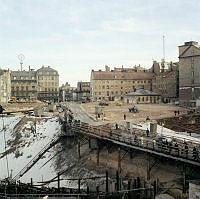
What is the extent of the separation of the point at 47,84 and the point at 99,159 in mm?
79893

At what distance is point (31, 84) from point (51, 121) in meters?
59.5

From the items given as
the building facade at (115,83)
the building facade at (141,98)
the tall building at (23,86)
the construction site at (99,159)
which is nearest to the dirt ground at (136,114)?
the construction site at (99,159)

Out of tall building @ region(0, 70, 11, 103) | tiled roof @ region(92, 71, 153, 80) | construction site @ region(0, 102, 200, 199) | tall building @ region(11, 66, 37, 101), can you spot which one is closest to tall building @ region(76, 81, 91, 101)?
tiled roof @ region(92, 71, 153, 80)

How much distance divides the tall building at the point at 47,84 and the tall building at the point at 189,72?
54707 millimetres

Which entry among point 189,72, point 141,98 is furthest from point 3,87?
point 189,72

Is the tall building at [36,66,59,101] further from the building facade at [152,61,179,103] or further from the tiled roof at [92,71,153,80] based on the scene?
the building facade at [152,61,179,103]

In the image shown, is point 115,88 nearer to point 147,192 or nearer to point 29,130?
point 29,130

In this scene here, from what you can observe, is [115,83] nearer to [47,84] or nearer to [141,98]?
[141,98]

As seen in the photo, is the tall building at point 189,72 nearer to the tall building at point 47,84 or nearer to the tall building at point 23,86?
the tall building at point 47,84

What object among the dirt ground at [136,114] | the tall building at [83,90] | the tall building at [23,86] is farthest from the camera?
the tall building at [83,90]

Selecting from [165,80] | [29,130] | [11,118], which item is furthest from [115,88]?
[29,130]

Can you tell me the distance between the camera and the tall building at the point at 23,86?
3875 inches

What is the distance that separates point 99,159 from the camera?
2941 cm

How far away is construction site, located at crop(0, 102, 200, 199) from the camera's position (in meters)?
21.0
